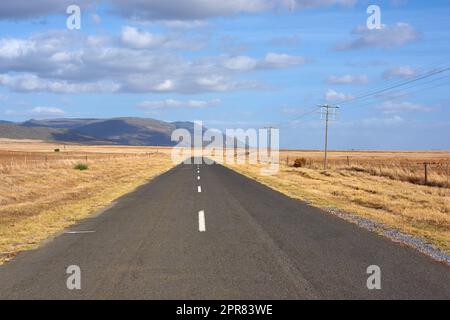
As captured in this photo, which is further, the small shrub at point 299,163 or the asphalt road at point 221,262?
the small shrub at point 299,163

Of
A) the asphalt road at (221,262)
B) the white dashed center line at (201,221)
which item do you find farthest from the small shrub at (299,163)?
the asphalt road at (221,262)

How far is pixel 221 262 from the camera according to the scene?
8258 mm

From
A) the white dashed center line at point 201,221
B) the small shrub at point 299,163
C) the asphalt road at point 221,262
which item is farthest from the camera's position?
the small shrub at point 299,163

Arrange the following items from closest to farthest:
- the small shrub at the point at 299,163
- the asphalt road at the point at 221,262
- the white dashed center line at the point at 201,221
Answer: the asphalt road at the point at 221,262, the white dashed center line at the point at 201,221, the small shrub at the point at 299,163

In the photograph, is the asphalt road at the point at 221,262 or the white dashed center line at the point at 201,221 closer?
the asphalt road at the point at 221,262

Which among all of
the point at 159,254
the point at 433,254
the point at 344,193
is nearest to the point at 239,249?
the point at 159,254

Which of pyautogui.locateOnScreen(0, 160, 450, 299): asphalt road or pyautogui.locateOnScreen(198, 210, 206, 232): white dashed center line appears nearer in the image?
pyautogui.locateOnScreen(0, 160, 450, 299): asphalt road

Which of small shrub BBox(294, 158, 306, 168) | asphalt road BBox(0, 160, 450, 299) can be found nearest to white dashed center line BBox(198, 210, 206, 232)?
asphalt road BBox(0, 160, 450, 299)

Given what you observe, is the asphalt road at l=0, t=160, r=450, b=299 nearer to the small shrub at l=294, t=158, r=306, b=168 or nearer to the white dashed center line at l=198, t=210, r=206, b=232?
the white dashed center line at l=198, t=210, r=206, b=232

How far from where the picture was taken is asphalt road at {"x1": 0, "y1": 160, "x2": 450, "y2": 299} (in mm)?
6566

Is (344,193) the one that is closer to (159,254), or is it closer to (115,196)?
(115,196)

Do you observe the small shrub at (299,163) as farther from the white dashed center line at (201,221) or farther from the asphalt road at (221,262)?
the asphalt road at (221,262)

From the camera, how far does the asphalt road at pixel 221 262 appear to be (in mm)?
6566

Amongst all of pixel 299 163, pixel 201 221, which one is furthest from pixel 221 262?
pixel 299 163
